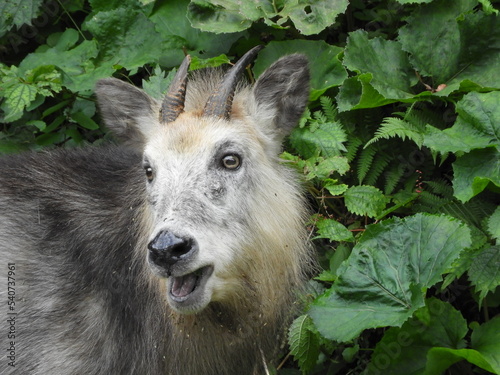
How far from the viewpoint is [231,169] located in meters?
4.23

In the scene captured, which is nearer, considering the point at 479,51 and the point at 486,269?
the point at 486,269

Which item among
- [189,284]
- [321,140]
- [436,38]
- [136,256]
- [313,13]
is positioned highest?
[436,38]

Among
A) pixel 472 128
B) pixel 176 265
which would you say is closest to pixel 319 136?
pixel 472 128

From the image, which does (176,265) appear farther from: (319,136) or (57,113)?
(57,113)

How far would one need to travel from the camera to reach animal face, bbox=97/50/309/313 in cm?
385

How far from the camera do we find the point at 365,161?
220 inches

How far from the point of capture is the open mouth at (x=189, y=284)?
3906 mm

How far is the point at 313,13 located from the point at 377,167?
54.0 inches

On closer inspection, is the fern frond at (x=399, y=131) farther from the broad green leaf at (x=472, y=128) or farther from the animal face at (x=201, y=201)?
the animal face at (x=201, y=201)

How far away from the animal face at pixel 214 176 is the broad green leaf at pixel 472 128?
3.18 ft

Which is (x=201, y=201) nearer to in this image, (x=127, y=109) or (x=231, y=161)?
(x=231, y=161)

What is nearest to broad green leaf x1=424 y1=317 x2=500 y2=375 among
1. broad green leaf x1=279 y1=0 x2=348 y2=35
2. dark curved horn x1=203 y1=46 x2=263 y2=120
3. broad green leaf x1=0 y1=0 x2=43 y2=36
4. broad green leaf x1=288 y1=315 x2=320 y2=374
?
A: broad green leaf x1=288 y1=315 x2=320 y2=374

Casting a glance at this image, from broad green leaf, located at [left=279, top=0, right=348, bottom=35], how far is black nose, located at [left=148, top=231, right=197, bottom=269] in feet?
8.72

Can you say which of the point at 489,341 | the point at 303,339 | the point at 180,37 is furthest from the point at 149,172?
the point at 180,37
